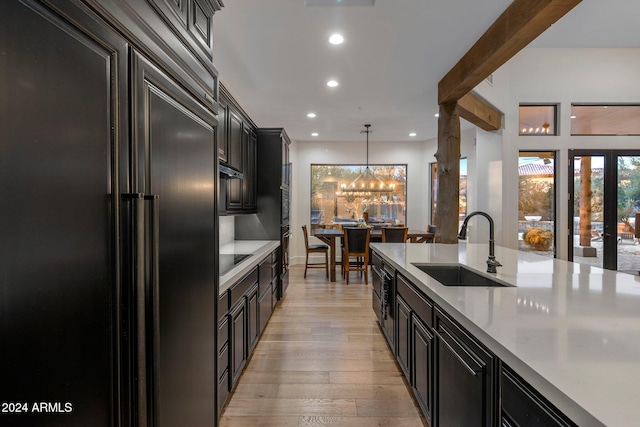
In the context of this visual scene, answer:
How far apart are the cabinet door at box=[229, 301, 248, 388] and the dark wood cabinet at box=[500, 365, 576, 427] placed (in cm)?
164

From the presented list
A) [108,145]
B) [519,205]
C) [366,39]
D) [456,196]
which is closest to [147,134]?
[108,145]

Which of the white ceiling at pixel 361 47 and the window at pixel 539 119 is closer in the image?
the white ceiling at pixel 361 47

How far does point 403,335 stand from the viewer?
2275mm

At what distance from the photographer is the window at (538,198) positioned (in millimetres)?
5004

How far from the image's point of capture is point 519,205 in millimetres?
5051

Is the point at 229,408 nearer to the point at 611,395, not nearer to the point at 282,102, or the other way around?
the point at 611,395

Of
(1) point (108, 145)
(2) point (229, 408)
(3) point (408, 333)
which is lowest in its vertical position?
(2) point (229, 408)

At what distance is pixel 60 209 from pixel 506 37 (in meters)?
2.96

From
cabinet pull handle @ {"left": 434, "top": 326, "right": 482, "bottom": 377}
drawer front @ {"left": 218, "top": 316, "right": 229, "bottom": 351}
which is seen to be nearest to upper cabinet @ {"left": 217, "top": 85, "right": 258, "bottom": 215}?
drawer front @ {"left": 218, "top": 316, "right": 229, "bottom": 351}

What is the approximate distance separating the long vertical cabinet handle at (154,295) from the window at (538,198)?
5.57 metres

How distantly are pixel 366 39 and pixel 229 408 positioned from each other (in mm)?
3145

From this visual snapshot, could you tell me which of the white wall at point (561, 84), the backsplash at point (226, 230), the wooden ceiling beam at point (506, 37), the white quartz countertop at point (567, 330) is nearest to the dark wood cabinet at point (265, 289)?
the backsplash at point (226, 230)

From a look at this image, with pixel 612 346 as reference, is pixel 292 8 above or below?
above

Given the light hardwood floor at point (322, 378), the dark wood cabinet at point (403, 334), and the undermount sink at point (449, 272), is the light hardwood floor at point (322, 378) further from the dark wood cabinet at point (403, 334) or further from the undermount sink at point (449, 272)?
the undermount sink at point (449, 272)
